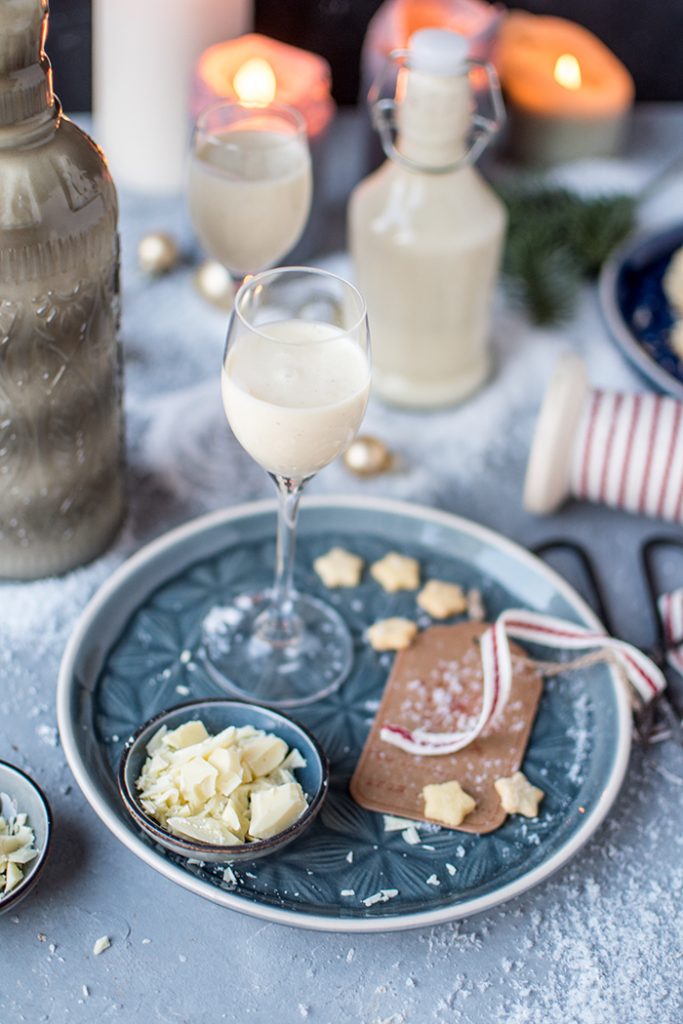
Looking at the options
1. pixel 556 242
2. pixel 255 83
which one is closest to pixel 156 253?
pixel 255 83

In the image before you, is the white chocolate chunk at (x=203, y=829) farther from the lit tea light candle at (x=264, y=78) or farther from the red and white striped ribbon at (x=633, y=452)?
the lit tea light candle at (x=264, y=78)

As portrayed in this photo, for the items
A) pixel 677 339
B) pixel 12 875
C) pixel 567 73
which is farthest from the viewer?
pixel 567 73

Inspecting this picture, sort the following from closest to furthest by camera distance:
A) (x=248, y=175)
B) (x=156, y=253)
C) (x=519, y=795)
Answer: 1. (x=519, y=795)
2. (x=248, y=175)
3. (x=156, y=253)

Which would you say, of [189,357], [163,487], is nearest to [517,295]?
[189,357]

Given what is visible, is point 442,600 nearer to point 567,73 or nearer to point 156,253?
point 156,253

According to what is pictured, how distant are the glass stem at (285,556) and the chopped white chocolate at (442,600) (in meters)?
0.11

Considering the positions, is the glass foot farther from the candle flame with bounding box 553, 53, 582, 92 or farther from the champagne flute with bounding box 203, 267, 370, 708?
the candle flame with bounding box 553, 53, 582, 92

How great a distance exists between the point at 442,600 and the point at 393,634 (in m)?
0.06

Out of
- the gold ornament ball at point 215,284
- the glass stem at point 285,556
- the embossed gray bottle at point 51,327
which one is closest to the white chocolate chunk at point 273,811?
the glass stem at point 285,556

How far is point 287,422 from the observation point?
2.54 feet

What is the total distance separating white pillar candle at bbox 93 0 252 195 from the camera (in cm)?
136

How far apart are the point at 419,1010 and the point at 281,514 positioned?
37 cm

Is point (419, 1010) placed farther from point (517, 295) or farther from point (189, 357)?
point (517, 295)

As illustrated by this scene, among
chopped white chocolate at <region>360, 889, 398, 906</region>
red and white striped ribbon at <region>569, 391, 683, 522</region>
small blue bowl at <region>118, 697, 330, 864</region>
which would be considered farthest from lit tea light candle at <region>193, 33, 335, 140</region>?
chopped white chocolate at <region>360, 889, 398, 906</region>
